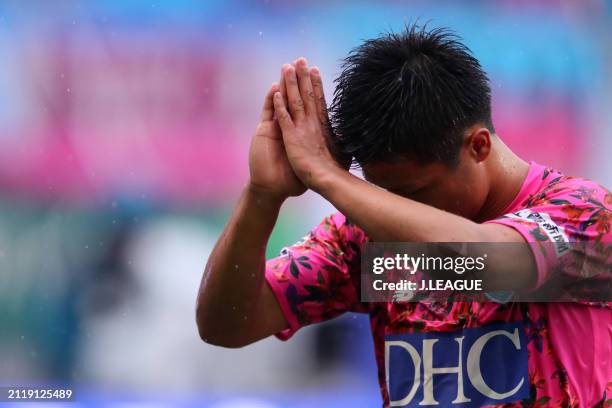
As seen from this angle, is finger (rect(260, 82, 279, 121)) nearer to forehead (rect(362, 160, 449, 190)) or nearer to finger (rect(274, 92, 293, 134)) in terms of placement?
finger (rect(274, 92, 293, 134))

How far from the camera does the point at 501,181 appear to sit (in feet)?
6.56

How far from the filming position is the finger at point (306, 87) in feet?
6.36

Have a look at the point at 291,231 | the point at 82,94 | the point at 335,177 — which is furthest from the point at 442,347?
the point at 82,94

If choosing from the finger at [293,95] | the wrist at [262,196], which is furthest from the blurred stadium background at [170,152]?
the finger at [293,95]

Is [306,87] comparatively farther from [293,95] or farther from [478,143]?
[478,143]

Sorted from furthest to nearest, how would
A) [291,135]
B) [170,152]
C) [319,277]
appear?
1. [170,152]
2. [319,277]
3. [291,135]

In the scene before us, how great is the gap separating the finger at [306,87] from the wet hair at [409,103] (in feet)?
0.25

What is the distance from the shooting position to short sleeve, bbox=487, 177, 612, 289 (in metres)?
1.75

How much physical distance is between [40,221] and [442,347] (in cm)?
205

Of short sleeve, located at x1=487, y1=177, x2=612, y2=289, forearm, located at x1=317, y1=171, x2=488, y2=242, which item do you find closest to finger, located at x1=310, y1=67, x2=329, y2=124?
forearm, located at x1=317, y1=171, x2=488, y2=242

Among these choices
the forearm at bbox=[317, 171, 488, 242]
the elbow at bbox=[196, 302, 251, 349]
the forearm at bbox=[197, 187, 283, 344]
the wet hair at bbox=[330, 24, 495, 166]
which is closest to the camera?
the forearm at bbox=[317, 171, 488, 242]

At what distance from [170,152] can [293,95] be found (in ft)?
5.59

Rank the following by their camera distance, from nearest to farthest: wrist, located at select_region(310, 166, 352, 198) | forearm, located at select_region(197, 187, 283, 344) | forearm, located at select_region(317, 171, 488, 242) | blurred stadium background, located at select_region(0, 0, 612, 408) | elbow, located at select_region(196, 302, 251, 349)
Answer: forearm, located at select_region(317, 171, 488, 242), wrist, located at select_region(310, 166, 352, 198), forearm, located at select_region(197, 187, 283, 344), elbow, located at select_region(196, 302, 251, 349), blurred stadium background, located at select_region(0, 0, 612, 408)

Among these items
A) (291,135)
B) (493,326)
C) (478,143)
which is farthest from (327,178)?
(493,326)
